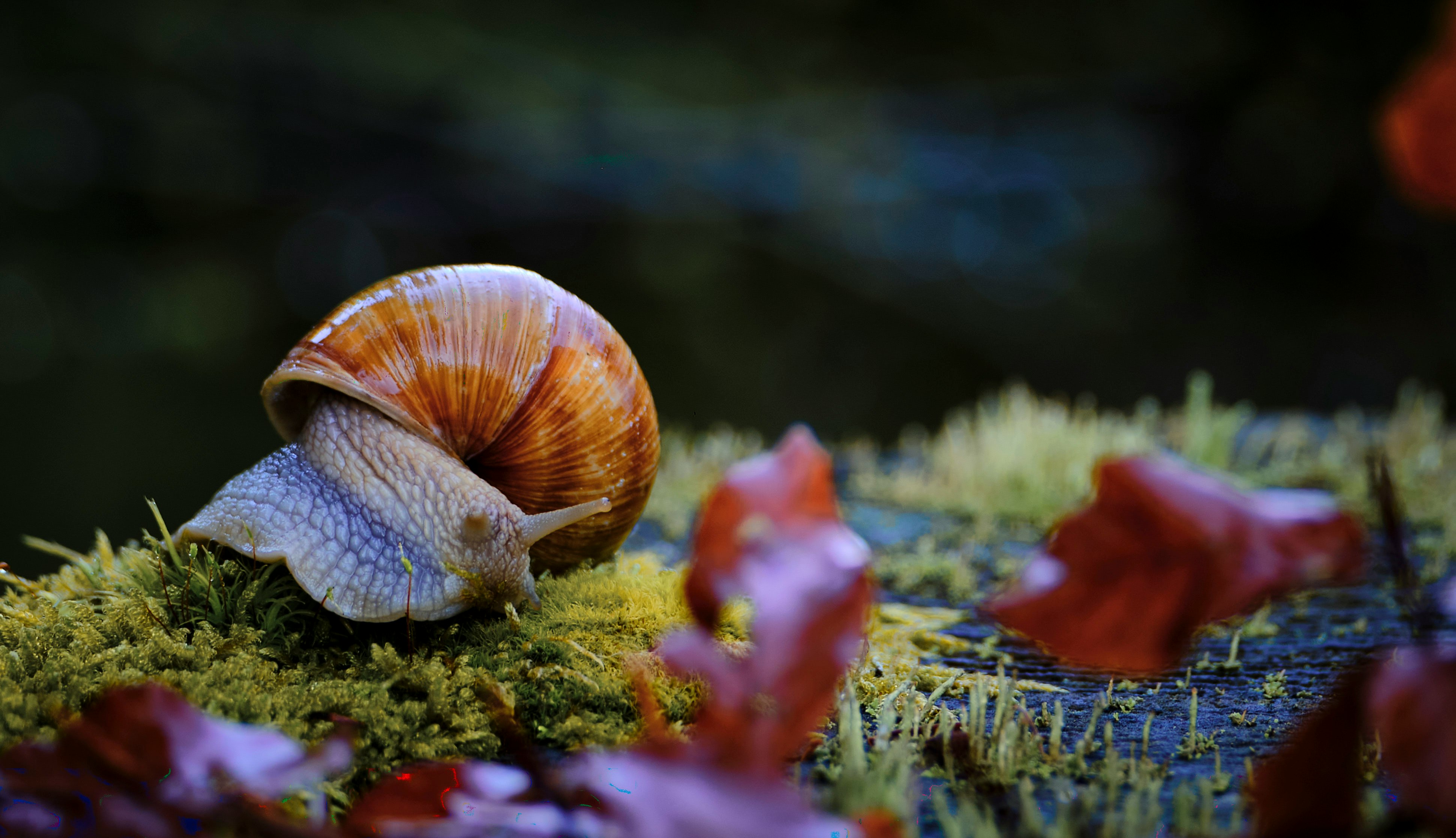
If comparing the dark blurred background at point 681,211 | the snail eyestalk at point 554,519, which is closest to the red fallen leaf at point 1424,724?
the snail eyestalk at point 554,519

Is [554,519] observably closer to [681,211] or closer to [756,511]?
[756,511]

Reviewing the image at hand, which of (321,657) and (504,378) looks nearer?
(321,657)

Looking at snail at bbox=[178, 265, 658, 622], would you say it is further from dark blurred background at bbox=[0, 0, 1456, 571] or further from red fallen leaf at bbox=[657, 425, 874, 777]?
dark blurred background at bbox=[0, 0, 1456, 571]

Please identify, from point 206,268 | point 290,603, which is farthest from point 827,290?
point 290,603

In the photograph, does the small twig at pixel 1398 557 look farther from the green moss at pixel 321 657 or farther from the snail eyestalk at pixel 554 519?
the snail eyestalk at pixel 554 519

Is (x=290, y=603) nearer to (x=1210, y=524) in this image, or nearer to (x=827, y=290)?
(x=1210, y=524)

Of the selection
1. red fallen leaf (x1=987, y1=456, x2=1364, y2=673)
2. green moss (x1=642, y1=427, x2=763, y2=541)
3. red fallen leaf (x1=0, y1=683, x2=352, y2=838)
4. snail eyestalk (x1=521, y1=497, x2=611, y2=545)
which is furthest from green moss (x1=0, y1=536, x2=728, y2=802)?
green moss (x1=642, y1=427, x2=763, y2=541)

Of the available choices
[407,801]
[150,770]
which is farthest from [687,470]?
[150,770]
